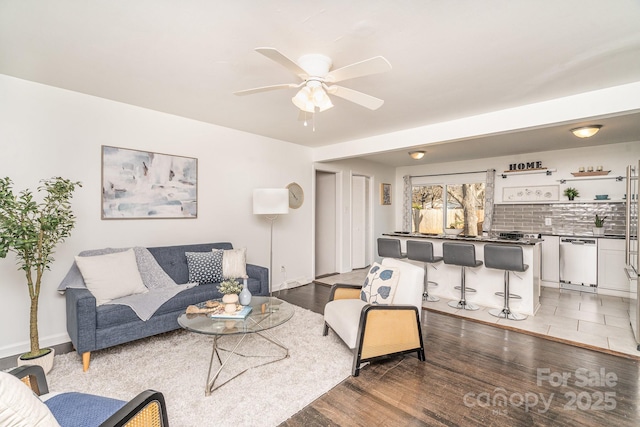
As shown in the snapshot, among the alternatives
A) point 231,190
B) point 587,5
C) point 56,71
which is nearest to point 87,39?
point 56,71

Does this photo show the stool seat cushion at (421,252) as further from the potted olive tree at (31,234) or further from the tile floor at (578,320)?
the potted olive tree at (31,234)

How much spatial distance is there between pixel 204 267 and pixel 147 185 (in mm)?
1186

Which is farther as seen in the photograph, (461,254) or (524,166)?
(524,166)

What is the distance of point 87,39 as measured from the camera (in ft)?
6.77

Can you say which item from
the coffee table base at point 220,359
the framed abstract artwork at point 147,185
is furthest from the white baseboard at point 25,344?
the coffee table base at point 220,359

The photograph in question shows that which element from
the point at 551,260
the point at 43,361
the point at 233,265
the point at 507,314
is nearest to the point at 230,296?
the point at 233,265

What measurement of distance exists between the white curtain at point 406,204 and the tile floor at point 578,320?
10.9ft

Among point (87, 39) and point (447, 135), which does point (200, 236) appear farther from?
point (447, 135)

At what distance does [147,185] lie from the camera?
3.48 metres

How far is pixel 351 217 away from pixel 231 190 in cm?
297

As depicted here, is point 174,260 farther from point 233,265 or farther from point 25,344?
point 25,344

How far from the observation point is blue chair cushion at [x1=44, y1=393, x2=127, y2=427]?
1.24 metres

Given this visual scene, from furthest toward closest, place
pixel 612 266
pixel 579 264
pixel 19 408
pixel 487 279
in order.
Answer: pixel 579 264, pixel 612 266, pixel 487 279, pixel 19 408

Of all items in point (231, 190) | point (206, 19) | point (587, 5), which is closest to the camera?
point (587, 5)
